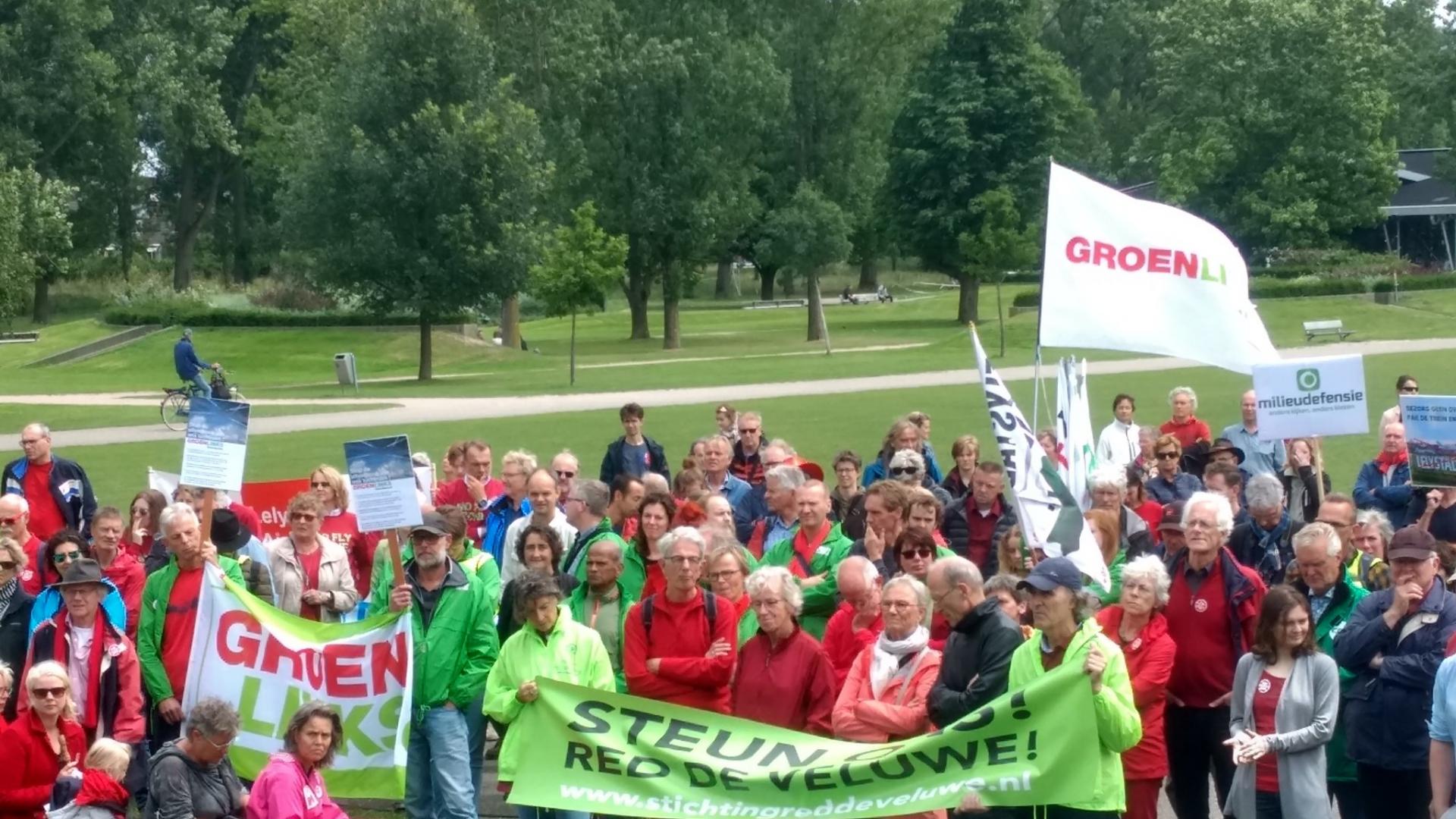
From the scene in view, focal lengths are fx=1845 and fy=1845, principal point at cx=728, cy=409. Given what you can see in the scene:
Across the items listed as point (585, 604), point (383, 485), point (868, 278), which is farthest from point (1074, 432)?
point (868, 278)

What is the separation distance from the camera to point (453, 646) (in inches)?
363

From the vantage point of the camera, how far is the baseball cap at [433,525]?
9.14 metres

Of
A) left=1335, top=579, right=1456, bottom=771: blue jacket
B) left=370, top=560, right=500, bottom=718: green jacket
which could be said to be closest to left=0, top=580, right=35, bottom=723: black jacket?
left=370, top=560, right=500, bottom=718: green jacket

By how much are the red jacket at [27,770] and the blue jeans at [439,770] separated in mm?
1716

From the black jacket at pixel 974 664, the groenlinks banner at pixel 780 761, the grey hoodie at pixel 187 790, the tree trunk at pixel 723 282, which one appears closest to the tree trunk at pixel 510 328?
the tree trunk at pixel 723 282

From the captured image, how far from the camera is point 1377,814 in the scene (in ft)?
26.5

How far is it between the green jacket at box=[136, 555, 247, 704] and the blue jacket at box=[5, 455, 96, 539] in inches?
168

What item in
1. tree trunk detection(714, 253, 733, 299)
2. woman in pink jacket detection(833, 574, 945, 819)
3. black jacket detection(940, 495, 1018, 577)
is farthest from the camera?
tree trunk detection(714, 253, 733, 299)

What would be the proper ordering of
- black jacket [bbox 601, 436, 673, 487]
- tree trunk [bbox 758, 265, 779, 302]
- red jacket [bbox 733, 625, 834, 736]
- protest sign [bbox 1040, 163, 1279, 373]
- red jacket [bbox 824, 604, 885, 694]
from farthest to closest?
tree trunk [bbox 758, 265, 779, 302]
black jacket [bbox 601, 436, 673, 487]
protest sign [bbox 1040, 163, 1279, 373]
red jacket [bbox 824, 604, 885, 694]
red jacket [bbox 733, 625, 834, 736]

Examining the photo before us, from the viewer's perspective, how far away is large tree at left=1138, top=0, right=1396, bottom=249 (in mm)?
68375

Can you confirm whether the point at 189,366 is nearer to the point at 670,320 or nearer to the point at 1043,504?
the point at 670,320

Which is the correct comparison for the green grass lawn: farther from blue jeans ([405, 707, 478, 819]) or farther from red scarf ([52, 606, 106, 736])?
blue jeans ([405, 707, 478, 819])

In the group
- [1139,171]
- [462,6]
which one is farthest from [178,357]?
[1139,171]

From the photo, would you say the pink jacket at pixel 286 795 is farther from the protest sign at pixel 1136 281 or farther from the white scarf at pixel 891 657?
the protest sign at pixel 1136 281
